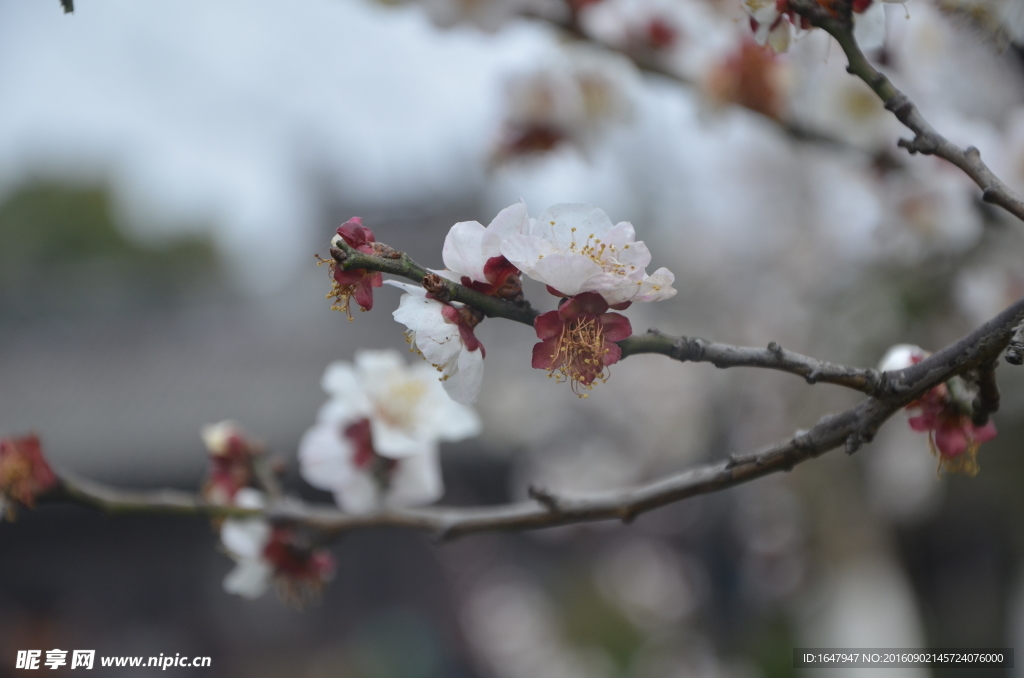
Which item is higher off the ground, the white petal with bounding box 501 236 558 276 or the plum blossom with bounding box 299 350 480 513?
the plum blossom with bounding box 299 350 480 513

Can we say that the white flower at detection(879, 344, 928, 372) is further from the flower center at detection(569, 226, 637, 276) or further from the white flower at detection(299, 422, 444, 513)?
the white flower at detection(299, 422, 444, 513)

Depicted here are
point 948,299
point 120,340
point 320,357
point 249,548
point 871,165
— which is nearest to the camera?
point 249,548

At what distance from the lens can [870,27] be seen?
809 millimetres

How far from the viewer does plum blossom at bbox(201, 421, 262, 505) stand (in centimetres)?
122

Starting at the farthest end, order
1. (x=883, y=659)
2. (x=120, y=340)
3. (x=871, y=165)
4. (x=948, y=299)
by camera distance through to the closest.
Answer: (x=120, y=340)
(x=948, y=299)
(x=871, y=165)
(x=883, y=659)

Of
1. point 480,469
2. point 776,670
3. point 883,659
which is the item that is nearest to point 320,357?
point 480,469

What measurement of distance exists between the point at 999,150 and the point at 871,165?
0.26 metres

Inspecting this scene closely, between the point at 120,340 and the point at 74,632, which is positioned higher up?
the point at 120,340

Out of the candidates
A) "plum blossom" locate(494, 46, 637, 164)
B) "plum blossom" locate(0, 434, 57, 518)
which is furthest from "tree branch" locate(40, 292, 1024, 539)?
"plum blossom" locate(494, 46, 637, 164)

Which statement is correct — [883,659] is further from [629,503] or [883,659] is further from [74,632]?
[74,632]

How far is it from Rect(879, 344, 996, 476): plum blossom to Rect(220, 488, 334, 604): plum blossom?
84 centimetres

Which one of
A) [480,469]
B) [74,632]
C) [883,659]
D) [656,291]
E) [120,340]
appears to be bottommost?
[883,659]

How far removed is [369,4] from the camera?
1712mm

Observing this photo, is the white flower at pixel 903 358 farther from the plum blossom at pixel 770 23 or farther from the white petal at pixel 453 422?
the white petal at pixel 453 422
